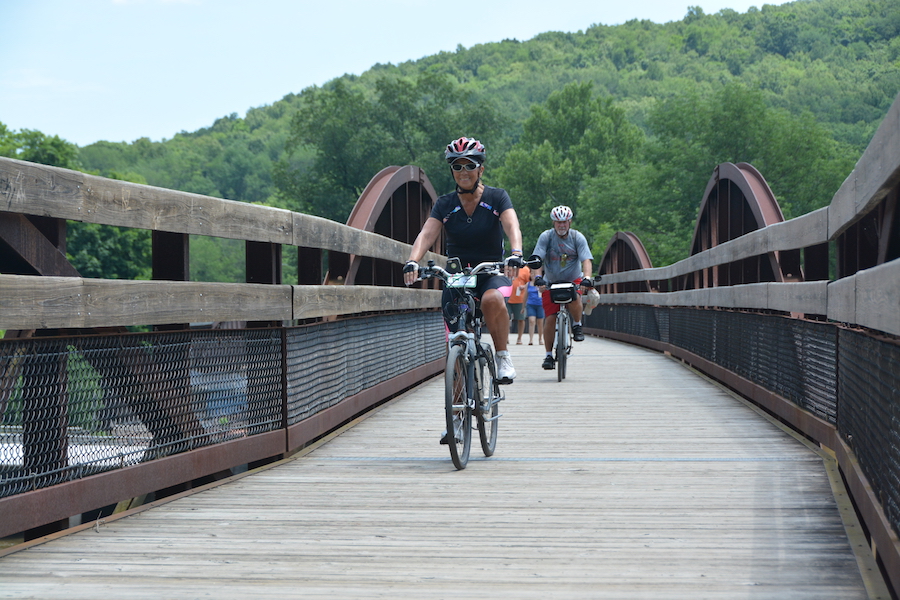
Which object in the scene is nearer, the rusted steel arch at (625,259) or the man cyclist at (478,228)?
the man cyclist at (478,228)

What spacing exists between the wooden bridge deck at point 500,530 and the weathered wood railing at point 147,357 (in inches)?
8.4

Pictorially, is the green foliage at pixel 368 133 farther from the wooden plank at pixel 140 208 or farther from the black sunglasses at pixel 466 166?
the wooden plank at pixel 140 208

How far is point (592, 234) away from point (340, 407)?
62980mm

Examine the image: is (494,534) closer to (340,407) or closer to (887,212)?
(887,212)

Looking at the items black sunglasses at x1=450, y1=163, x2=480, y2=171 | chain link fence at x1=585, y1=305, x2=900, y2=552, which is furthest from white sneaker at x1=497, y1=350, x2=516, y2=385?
chain link fence at x1=585, y1=305, x2=900, y2=552

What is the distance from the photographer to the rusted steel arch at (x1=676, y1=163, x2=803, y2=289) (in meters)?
7.84

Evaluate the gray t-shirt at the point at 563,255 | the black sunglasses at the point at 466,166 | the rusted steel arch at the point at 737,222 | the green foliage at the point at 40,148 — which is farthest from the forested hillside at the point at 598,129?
the black sunglasses at the point at 466,166

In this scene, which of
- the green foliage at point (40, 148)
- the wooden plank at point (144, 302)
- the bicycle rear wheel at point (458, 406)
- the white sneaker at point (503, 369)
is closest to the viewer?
the wooden plank at point (144, 302)

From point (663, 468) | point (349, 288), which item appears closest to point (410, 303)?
point (349, 288)

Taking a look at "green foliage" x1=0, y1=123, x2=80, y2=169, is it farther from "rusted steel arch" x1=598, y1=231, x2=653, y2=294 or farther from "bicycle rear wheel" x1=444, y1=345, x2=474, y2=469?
"bicycle rear wheel" x1=444, y1=345, x2=474, y2=469

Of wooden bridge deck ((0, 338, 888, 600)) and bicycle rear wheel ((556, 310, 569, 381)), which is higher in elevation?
bicycle rear wheel ((556, 310, 569, 381))

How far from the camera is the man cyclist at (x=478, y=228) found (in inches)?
241

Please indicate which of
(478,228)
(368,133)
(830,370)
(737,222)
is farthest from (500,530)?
(368,133)

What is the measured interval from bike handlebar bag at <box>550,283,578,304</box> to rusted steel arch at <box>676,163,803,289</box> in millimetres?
1534
